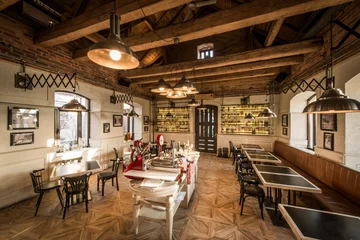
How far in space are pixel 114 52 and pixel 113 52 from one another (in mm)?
12

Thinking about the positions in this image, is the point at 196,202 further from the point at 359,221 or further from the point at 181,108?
the point at 181,108

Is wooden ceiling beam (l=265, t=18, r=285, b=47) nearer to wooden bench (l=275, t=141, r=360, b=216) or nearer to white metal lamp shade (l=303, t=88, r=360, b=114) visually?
white metal lamp shade (l=303, t=88, r=360, b=114)

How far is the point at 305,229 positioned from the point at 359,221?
0.71 m

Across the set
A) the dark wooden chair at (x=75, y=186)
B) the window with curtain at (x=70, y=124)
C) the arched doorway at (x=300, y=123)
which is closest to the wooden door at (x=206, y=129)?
the arched doorway at (x=300, y=123)

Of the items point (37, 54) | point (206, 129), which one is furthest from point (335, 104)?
point (206, 129)

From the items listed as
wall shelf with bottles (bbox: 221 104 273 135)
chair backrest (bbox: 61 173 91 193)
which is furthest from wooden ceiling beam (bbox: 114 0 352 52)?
wall shelf with bottles (bbox: 221 104 273 135)

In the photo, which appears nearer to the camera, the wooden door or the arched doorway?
the arched doorway

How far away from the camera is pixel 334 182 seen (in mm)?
3268

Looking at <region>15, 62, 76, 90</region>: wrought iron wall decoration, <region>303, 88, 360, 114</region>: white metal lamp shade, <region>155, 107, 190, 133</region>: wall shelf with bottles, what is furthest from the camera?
<region>155, 107, 190, 133</region>: wall shelf with bottles

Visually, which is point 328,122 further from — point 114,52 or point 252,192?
point 114,52

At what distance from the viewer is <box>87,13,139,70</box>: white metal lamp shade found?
147 cm

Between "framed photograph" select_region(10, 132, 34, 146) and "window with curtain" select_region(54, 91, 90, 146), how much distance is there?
0.82 meters

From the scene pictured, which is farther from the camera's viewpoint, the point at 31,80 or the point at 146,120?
the point at 146,120

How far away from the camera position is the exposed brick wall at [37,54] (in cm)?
334
